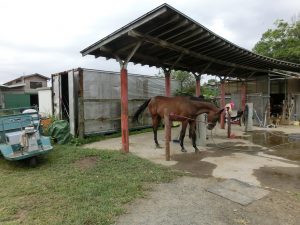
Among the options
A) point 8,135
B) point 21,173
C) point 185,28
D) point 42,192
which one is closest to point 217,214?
point 42,192

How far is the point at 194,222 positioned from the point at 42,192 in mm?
2251

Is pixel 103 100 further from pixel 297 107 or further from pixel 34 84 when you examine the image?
pixel 34 84

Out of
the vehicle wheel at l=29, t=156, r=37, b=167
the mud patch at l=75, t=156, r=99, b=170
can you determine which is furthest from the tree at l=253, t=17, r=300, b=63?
the vehicle wheel at l=29, t=156, r=37, b=167

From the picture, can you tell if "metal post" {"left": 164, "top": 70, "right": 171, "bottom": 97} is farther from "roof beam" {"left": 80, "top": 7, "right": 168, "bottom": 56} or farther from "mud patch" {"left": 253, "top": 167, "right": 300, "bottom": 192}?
"mud patch" {"left": 253, "top": 167, "right": 300, "bottom": 192}

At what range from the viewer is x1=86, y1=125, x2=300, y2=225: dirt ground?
9.70ft

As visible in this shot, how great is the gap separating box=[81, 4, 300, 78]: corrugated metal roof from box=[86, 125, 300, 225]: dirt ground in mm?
2677

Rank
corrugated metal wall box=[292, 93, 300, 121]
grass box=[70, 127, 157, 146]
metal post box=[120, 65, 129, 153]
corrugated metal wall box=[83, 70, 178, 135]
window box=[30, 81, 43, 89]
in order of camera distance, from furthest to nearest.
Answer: window box=[30, 81, 43, 89]
corrugated metal wall box=[292, 93, 300, 121]
corrugated metal wall box=[83, 70, 178, 135]
grass box=[70, 127, 157, 146]
metal post box=[120, 65, 129, 153]

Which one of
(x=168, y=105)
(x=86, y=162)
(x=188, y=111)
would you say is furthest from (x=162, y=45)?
(x=86, y=162)

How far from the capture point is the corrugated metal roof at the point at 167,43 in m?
5.04

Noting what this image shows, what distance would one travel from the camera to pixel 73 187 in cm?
379

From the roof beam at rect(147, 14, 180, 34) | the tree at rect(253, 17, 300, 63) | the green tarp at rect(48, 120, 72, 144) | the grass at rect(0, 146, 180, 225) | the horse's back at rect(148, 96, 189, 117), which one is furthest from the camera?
the tree at rect(253, 17, 300, 63)

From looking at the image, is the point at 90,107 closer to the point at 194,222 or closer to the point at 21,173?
the point at 21,173

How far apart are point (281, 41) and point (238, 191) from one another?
736 inches

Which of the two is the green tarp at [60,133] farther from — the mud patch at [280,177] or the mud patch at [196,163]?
the mud patch at [280,177]
